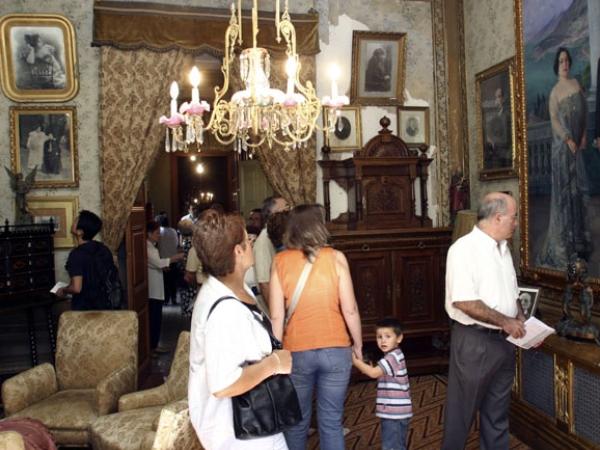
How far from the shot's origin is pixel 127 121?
5.46 m

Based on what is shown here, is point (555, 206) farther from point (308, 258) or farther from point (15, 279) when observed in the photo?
point (15, 279)

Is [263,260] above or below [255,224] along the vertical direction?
below

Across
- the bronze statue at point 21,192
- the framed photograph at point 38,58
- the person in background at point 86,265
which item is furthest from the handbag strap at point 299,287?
the framed photograph at point 38,58

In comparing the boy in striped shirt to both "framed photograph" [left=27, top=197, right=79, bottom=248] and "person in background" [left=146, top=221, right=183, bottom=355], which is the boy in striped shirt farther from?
"person in background" [left=146, top=221, right=183, bottom=355]

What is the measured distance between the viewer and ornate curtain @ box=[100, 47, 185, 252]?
542cm

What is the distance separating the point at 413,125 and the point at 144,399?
13.1ft

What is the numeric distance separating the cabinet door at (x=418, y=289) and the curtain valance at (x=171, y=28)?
91.7 inches

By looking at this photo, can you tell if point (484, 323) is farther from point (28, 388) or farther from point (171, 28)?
point (171, 28)

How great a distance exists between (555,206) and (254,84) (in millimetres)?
2338

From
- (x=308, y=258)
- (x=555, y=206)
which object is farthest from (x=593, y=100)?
(x=308, y=258)

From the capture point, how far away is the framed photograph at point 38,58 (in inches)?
209

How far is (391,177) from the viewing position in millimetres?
5820

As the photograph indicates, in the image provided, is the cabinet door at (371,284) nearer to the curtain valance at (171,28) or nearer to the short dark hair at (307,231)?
the curtain valance at (171,28)

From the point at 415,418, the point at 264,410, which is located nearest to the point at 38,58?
the point at 415,418
